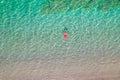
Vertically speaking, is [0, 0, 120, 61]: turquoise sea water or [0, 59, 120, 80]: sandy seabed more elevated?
[0, 0, 120, 61]: turquoise sea water

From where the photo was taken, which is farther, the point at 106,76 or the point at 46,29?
the point at 46,29

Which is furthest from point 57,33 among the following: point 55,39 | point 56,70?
point 56,70

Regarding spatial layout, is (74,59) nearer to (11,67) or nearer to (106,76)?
(106,76)

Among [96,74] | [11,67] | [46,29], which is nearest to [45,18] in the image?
[46,29]

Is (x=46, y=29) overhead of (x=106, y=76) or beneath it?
overhead

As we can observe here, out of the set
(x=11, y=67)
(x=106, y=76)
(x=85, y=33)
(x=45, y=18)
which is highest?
(x=45, y=18)

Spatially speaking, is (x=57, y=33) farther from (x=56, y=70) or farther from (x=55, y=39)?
(x=56, y=70)

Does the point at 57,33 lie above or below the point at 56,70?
above

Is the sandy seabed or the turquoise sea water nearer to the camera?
the sandy seabed
